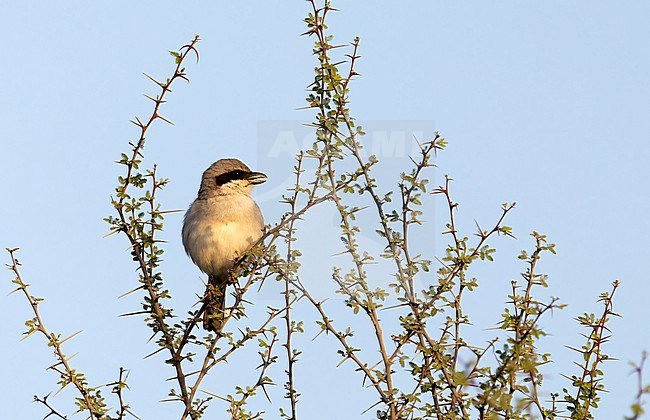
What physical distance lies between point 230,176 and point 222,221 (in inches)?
19.7

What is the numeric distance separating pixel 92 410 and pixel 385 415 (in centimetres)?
149

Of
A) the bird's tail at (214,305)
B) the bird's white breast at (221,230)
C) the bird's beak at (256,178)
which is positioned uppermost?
the bird's beak at (256,178)

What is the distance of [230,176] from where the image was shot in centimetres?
739

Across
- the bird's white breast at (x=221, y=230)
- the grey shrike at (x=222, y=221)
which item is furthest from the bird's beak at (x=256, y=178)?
the bird's white breast at (x=221, y=230)

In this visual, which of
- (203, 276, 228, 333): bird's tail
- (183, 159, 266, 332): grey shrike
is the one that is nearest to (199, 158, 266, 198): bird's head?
(183, 159, 266, 332): grey shrike

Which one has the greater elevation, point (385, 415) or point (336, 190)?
point (336, 190)

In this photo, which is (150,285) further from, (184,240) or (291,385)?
(184,240)

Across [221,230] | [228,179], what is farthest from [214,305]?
[228,179]

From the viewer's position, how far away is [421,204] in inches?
185

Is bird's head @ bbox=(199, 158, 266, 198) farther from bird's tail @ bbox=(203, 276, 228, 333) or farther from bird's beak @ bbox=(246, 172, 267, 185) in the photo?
bird's tail @ bbox=(203, 276, 228, 333)

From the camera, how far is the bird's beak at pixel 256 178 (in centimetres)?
737

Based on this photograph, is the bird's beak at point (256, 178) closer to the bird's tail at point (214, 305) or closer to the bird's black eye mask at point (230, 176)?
the bird's black eye mask at point (230, 176)

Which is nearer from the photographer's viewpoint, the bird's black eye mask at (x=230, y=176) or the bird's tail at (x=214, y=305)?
the bird's tail at (x=214, y=305)

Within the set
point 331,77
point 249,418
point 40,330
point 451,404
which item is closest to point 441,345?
point 451,404
